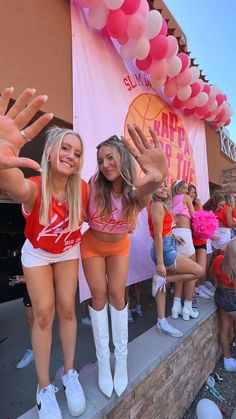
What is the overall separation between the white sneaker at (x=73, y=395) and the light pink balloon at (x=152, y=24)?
9.49 feet

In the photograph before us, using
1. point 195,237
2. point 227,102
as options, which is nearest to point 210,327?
point 195,237

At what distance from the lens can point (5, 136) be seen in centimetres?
109

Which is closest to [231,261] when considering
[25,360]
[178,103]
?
[25,360]

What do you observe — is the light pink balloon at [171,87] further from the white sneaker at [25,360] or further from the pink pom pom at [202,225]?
the white sneaker at [25,360]

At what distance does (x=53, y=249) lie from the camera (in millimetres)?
1453

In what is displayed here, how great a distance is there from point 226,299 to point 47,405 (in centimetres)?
235

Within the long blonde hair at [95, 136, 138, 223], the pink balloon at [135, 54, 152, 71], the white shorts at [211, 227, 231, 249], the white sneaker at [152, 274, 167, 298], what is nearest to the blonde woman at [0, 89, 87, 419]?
the long blonde hair at [95, 136, 138, 223]

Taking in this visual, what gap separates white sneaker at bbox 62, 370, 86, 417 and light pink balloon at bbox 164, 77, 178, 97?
10.4ft

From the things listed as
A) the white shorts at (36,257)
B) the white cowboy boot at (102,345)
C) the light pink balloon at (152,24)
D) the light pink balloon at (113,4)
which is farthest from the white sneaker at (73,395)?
the light pink balloon at (152,24)

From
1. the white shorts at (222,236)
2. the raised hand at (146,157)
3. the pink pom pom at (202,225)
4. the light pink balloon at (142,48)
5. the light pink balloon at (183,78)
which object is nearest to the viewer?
the raised hand at (146,157)

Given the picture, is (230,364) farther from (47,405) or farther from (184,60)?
(184,60)

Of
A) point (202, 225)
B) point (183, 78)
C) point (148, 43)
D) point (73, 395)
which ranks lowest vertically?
point (73, 395)

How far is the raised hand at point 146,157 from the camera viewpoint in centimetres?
144

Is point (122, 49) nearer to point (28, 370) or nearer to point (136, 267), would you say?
point (136, 267)
